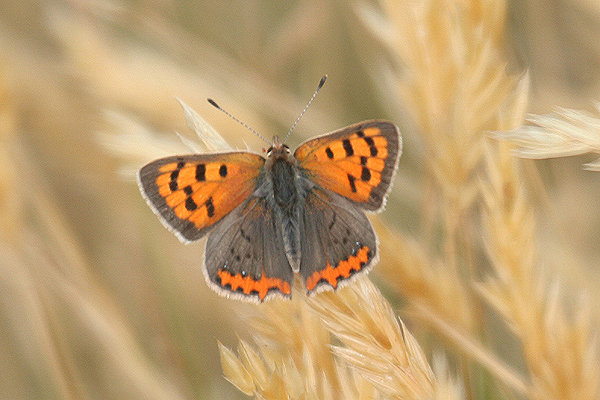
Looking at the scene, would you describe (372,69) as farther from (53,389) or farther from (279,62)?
(53,389)

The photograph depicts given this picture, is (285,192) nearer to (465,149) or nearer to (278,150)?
(278,150)

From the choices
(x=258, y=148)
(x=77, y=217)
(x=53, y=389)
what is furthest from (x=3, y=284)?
(x=258, y=148)

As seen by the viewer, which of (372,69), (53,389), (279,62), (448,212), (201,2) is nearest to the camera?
(448,212)

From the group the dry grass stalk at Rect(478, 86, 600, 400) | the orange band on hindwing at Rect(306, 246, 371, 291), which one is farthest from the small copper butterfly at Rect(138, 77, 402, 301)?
the dry grass stalk at Rect(478, 86, 600, 400)

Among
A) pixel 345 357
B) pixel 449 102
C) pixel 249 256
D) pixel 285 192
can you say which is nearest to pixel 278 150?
pixel 285 192

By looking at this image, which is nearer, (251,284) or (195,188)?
(251,284)

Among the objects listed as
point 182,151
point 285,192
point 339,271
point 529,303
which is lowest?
point 529,303
